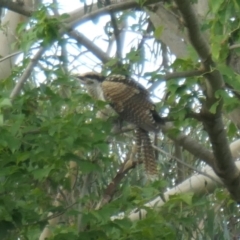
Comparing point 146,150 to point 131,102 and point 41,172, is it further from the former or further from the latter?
point 41,172

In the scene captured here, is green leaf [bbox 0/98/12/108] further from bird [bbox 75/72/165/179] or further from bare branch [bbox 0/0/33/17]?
bare branch [bbox 0/0/33/17]

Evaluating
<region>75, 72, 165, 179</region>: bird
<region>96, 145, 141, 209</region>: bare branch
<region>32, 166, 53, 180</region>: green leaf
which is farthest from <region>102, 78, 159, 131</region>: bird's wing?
<region>32, 166, 53, 180</region>: green leaf

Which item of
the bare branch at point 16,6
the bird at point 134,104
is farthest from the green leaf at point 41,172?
the bare branch at point 16,6

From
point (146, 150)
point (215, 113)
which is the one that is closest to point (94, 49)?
point (146, 150)

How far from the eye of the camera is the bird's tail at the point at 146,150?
4.35 metres

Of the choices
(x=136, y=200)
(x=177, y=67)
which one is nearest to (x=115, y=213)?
(x=136, y=200)

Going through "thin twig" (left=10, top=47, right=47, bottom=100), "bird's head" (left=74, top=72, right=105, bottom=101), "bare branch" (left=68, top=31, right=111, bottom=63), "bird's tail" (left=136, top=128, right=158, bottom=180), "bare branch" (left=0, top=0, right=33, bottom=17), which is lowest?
"bird's tail" (left=136, top=128, right=158, bottom=180)

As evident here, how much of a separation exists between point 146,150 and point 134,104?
0.86ft

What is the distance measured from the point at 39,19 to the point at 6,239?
1.09 meters

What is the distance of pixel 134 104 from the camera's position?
442cm

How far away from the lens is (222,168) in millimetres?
4020

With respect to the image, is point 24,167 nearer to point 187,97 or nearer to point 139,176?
point 187,97

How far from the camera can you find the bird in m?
4.26

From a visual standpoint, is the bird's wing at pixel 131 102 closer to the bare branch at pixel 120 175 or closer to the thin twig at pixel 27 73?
the bare branch at pixel 120 175
